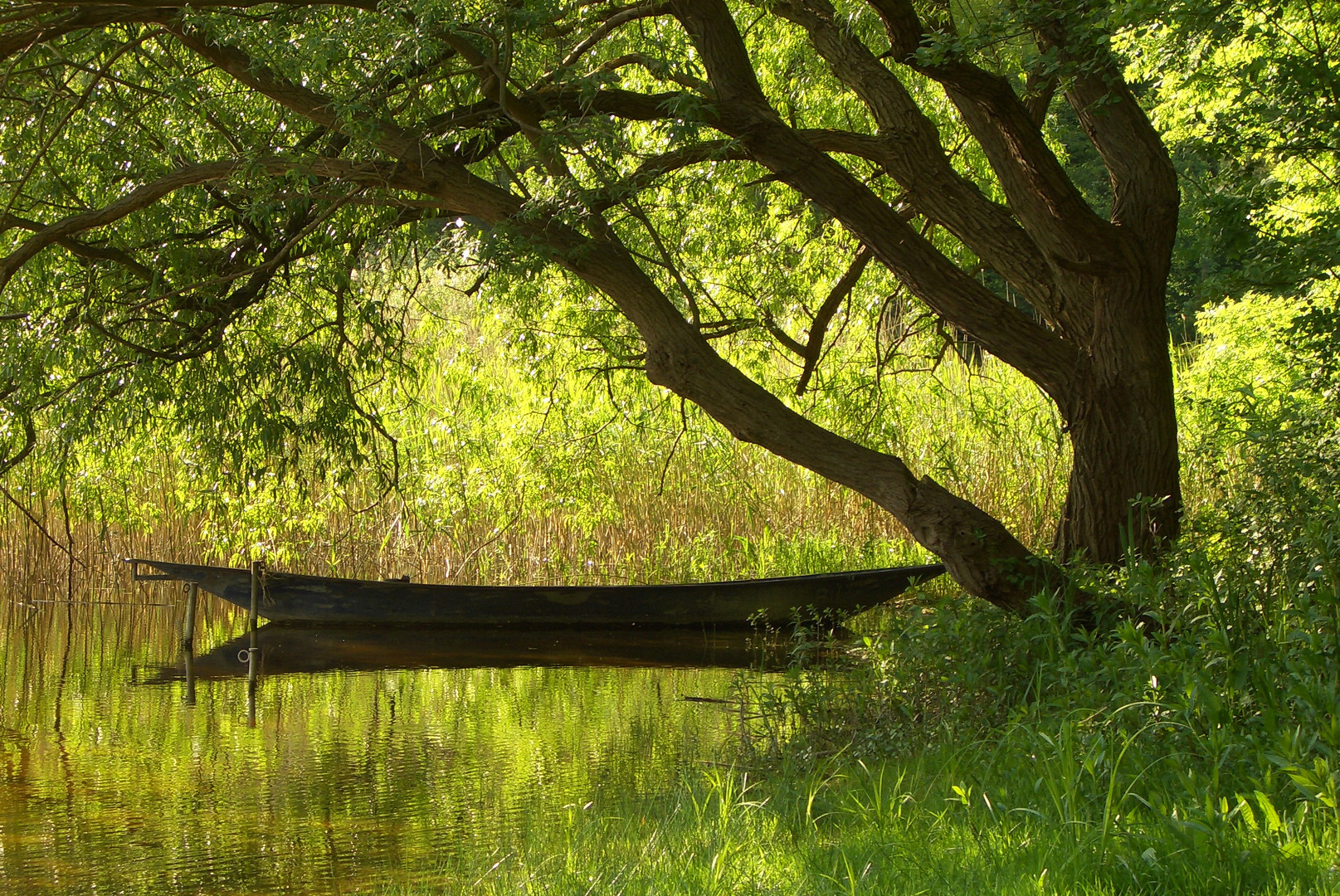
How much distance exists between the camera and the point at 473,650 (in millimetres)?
11047

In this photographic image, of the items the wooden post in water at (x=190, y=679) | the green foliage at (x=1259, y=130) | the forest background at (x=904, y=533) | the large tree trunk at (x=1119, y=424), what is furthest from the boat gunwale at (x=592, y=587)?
the green foliage at (x=1259, y=130)

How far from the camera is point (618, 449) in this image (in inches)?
457

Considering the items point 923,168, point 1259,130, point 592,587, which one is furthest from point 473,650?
point 1259,130

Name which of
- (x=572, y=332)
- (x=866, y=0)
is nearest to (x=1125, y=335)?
(x=866, y=0)

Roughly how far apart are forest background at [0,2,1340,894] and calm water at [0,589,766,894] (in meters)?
0.78

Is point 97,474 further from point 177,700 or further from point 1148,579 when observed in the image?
point 1148,579

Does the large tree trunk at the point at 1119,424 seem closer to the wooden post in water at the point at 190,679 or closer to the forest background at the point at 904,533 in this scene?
the forest background at the point at 904,533

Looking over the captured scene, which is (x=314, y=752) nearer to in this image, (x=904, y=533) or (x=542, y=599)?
(x=542, y=599)

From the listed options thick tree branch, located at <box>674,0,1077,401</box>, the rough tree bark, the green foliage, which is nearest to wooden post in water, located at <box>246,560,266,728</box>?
the rough tree bark

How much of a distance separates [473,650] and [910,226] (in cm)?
600

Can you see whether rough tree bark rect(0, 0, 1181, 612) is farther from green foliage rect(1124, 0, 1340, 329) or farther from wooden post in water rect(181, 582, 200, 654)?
wooden post in water rect(181, 582, 200, 654)

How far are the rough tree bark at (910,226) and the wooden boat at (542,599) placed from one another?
388 cm

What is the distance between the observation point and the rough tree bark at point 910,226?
600 centimetres

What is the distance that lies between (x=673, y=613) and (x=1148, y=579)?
278 inches
